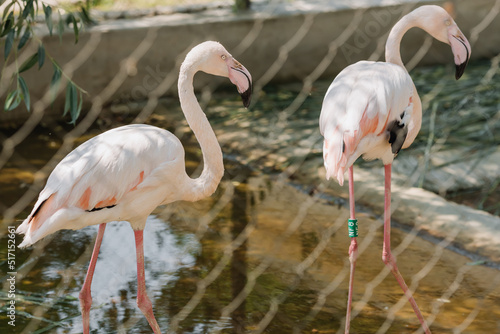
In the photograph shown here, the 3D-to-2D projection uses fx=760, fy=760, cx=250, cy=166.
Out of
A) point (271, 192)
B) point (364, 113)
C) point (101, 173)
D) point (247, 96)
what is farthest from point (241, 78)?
point (271, 192)

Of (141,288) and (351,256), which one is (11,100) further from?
(351,256)

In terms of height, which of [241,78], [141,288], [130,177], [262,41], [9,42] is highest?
[262,41]

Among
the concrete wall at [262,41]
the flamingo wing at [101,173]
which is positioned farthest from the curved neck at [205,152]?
the concrete wall at [262,41]

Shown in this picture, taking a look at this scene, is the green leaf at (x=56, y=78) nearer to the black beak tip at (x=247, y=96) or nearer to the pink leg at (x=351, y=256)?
the black beak tip at (x=247, y=96)

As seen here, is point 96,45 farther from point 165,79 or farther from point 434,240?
point 434,240

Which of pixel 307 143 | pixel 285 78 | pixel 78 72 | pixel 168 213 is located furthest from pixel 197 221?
pixel 285 78

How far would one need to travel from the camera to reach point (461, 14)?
5363 millimetres

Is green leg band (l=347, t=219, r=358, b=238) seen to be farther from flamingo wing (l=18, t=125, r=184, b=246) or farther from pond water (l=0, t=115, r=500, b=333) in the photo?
flamingo wing (l=18, t=125, r=184, b=246)

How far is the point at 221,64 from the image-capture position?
238cm

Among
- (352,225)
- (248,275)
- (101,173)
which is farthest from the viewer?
(248,275)

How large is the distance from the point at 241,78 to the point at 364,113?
1.34 feet

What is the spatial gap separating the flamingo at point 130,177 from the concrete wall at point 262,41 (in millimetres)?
2191

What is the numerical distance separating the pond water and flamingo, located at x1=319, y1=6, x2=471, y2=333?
0.75 ft

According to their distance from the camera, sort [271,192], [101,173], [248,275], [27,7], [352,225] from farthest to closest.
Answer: [271,192] < [248,275] < [352,225] < [27,7] < [101,173]
